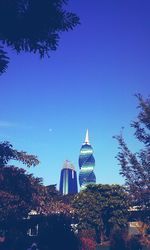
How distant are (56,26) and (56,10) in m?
0.48

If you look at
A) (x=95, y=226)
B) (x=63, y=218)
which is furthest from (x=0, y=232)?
(x=95, y=226)

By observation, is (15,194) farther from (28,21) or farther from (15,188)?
(28,21)

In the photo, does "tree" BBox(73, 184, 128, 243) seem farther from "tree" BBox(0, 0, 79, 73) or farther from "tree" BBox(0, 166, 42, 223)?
"tree" BBox(0, 0, 79, 73)

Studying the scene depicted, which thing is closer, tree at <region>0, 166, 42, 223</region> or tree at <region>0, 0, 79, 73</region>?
tree at <region>0, 0, 79, 73</region>

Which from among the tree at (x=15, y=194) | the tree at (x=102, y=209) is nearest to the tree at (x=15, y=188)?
the tree at (x=15, y=194)

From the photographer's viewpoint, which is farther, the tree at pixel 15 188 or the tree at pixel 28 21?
the tree at pixel 15 188

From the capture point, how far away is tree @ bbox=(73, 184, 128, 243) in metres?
30.0

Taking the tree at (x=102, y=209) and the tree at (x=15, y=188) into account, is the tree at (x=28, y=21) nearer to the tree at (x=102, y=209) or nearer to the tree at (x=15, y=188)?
the tree at (x=15, y=188)

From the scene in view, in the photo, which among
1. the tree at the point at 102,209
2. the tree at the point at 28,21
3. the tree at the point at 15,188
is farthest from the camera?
the tree at the point at 102,209

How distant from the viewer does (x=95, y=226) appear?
3028 centimetres

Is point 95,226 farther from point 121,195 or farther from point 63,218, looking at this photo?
point 63,218

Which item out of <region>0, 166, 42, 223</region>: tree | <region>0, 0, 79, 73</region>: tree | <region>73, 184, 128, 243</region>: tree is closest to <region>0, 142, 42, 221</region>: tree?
<region>0, 166, 42, 223</region>: tree

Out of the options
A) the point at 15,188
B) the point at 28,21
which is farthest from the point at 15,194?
the point at 28,21

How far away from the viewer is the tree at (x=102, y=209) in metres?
30.0
